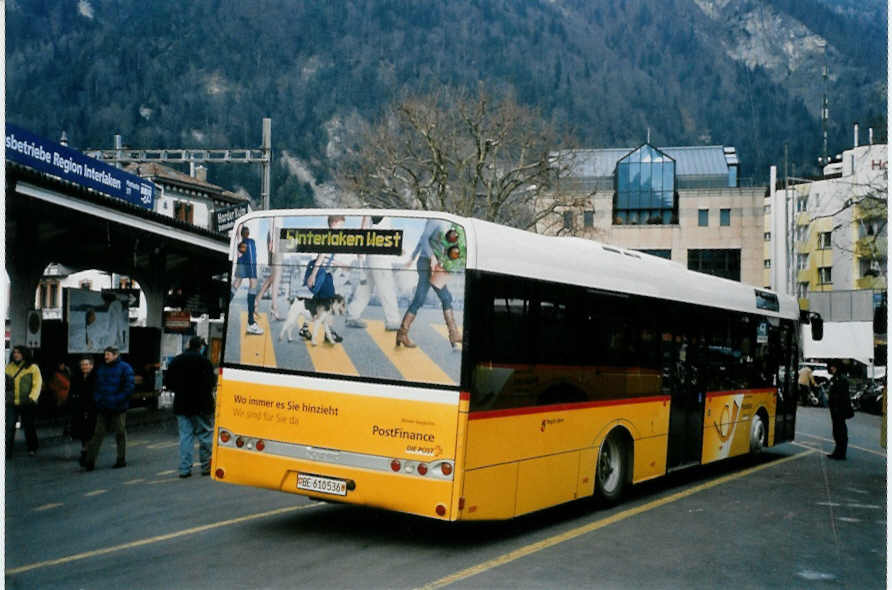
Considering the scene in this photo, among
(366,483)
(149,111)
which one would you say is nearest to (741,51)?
(149,111)

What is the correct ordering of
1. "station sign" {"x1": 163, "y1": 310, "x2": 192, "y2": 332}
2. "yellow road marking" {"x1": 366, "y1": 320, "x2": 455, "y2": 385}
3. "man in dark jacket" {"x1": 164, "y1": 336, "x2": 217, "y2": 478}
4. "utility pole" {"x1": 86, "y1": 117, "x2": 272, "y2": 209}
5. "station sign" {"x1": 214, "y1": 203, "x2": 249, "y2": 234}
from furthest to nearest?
"utility pole" {"x1": 86, "y1": 117, "x2": 272, "y2": 209} < "station sign" {"x1": 214, "y1": 203, "x2": 249, "y2": 234} < "station sign" {"x1": 163, "y1": 310, "x2": 192, "y2": 332} < "man in dark jacket" {"x1": 164, "y1": 336, "x2": 217, "y2": 478} < "yellow road marking" {"x1": 366, "y1": 320, "x2": 455, "y2": 385}

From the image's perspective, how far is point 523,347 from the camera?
8977 mm

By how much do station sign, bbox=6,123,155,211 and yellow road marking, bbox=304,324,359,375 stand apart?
386 inches

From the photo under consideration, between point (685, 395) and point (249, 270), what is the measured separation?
20.5ft

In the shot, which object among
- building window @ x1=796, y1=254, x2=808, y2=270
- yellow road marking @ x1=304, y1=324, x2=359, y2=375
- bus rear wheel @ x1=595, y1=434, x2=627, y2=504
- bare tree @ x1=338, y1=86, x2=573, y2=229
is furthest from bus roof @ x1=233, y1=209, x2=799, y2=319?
building window @ x1=796, y1=254, x2=808, y2=270

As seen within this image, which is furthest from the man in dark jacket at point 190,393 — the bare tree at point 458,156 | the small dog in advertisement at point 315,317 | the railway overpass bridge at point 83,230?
the bare tree at point 458,156

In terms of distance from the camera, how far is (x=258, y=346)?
9109 millimetres

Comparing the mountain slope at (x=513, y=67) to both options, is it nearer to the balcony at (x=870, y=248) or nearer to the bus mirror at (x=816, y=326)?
the balcony at (x=870, y=248)

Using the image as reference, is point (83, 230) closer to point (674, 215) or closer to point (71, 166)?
point (71, 166)

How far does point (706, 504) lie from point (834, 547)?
245 cm

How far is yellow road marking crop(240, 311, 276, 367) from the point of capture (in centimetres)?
905

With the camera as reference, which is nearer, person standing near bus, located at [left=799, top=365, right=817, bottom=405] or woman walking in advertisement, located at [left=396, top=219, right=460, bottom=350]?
woman walking in advertisement, located at [left=396, top=219, right=460, bottom=350]

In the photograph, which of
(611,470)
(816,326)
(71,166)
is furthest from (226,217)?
(611,470)

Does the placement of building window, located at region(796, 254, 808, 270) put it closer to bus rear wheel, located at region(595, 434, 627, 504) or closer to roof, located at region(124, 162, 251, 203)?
roof, located at region(124, 162, 251, 203)
